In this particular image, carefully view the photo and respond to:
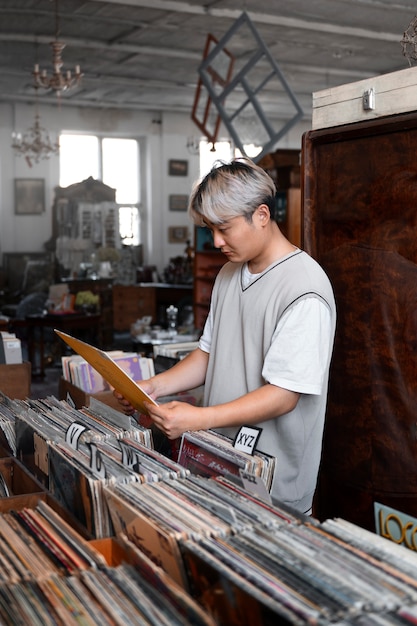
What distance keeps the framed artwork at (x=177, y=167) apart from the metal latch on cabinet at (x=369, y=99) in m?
15.3

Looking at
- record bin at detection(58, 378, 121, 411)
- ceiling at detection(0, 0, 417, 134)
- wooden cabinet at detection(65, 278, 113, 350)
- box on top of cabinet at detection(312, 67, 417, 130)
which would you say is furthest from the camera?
wooden cabinet at detection(65, 278, 113, 350)

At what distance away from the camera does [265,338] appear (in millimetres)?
2066

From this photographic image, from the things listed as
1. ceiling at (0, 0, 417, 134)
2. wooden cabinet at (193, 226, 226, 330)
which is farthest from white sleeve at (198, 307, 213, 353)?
wooden cabinet at (193, 226, 226, 330)

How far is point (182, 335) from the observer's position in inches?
328

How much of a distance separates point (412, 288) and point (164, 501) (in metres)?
1.00

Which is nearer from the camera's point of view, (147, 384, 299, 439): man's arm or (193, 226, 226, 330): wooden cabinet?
(147, 384, 299, 439): man's arm

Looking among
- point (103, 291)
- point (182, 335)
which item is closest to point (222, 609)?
point (182, 335)

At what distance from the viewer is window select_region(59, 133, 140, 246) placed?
644 inches

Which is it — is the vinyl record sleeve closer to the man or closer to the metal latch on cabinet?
the man

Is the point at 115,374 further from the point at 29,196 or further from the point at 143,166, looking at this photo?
the point at 143,166

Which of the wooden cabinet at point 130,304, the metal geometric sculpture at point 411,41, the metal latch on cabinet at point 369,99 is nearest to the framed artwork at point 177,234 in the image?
the wooden cabinet at point 130,304

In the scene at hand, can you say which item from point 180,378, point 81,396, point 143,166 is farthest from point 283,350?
point 143,166

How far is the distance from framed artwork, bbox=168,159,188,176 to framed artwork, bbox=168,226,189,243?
1.24 metres

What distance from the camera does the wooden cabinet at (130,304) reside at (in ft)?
43.7
